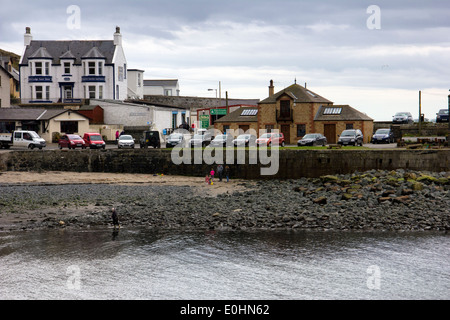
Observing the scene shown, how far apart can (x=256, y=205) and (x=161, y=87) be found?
7838 cm

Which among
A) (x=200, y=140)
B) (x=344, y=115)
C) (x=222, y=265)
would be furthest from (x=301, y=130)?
(x=222, y=265)

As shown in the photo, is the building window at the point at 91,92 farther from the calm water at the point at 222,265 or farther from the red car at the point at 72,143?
the calm water at the point at 222,265

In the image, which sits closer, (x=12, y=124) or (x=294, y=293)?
(x=294, y=293)

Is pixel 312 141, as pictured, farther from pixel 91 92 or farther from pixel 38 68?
pixel 38 68

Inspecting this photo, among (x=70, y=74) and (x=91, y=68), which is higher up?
(x=91, y=68)

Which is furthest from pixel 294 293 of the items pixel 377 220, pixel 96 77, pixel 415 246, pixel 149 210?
pixel 96 77

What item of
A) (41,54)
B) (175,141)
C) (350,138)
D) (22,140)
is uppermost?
(41,54)

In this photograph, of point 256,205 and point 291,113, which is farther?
point 291,113

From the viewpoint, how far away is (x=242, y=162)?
142ft

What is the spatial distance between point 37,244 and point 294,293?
1132 cm

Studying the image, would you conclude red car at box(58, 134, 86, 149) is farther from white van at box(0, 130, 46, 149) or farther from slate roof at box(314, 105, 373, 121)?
slate roof at box(314, 105, 373, 121)

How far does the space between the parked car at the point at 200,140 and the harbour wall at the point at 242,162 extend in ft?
12.4
